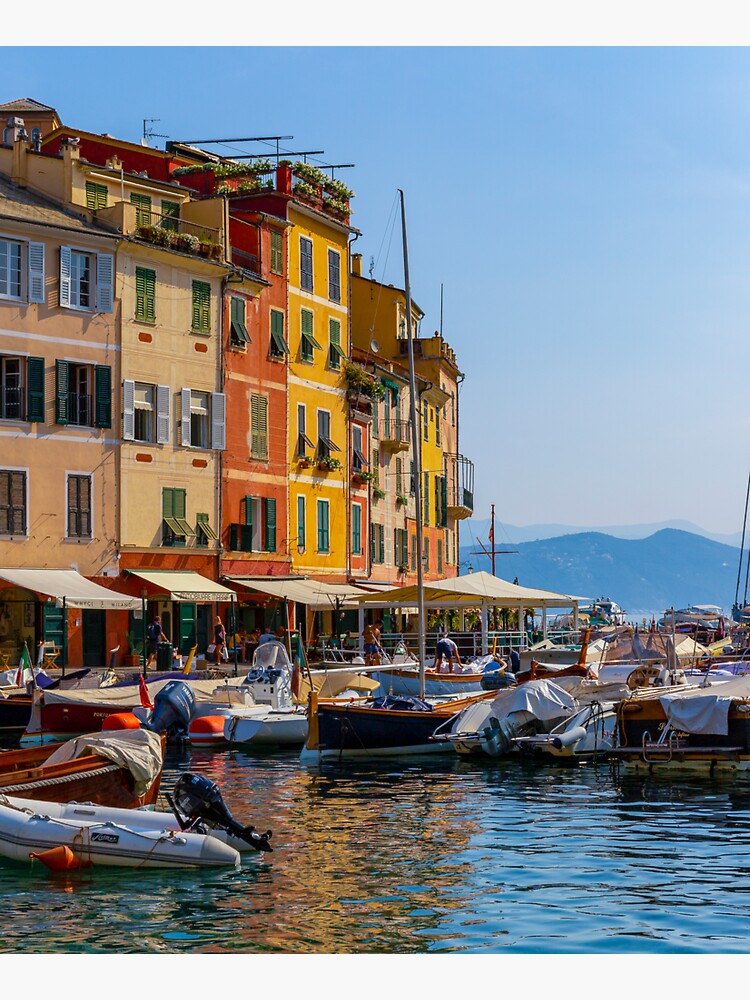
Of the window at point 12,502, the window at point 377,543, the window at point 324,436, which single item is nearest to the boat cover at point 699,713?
the window at point 12,502

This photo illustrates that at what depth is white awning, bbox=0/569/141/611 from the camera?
127ft

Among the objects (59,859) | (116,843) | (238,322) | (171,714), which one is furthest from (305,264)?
(59,859)

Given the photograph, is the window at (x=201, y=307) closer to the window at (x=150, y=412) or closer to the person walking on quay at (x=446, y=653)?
the window at (x=150, y=412)

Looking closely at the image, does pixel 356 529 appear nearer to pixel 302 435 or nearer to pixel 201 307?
pixel 302 435

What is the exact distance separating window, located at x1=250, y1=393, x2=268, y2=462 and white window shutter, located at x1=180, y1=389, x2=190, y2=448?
3673 millimetres

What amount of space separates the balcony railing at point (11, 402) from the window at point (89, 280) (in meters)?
3.02

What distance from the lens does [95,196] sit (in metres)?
45.1

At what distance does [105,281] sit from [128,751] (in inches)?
1031

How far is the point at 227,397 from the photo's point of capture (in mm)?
48375

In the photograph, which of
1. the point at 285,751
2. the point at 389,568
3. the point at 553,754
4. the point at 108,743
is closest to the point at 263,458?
the point at 389,568

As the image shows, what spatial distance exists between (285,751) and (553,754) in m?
6.29

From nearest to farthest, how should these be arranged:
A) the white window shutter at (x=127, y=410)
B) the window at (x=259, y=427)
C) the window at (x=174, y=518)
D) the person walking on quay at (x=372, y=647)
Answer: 1. the person walking on quay at (x=372, y=647)
2. the white window shutter at (x=127, y=410)
3. the window at (x=174, y=518)
4. the window at (x=259, y=427)

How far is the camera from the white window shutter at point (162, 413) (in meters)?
45.1

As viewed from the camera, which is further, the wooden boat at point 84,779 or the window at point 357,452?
the window at point 357,452
